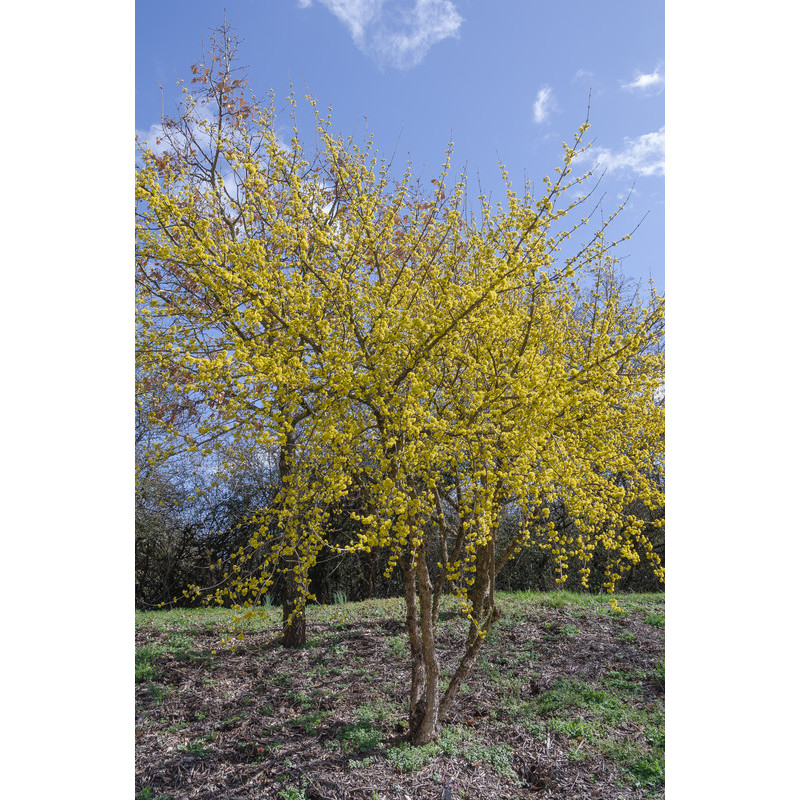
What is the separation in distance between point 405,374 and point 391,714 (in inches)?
80.2

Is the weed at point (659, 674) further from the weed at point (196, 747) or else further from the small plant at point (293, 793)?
the weed at point (196, 747)

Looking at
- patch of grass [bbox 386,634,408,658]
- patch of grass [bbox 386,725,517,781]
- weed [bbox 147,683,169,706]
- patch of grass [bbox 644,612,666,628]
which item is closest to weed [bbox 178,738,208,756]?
weed [bbox 147,683,169,706]

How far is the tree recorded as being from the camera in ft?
7.43

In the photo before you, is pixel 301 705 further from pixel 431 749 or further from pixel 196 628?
pixel 196 628

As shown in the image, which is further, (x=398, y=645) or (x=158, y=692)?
A: (x=398, y=645)

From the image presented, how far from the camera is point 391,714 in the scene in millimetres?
3154

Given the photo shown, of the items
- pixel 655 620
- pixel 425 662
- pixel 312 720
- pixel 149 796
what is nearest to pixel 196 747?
pixel 149 796

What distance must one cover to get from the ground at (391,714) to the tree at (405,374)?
33 cm

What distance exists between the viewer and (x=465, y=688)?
3520 mm

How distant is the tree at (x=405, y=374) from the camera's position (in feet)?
7.43

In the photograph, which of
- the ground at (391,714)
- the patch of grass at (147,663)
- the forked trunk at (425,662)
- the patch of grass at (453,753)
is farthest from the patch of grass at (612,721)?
the patch of grass at (147,663)

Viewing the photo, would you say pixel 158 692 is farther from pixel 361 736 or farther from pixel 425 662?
pixel 425 662

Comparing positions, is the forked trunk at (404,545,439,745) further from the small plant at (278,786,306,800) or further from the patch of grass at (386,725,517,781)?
the small plant at (278,786,306,800)

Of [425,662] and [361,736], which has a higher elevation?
[425,662]
